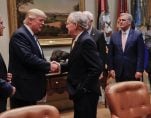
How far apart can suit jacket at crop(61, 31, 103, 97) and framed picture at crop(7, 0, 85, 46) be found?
2088 millimetres

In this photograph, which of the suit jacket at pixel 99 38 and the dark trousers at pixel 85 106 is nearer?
the dark trousers at pixel 85 106

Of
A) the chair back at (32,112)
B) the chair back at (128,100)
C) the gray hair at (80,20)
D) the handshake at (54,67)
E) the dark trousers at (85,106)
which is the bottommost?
the dark trousers at (85,106)

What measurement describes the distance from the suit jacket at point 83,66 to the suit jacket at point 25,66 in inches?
11.6

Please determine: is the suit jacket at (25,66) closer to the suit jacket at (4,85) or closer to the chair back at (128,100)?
the suit jacket at (4,85)

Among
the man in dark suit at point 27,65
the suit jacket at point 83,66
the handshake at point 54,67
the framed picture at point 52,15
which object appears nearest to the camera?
the suit jacket at point 83,66

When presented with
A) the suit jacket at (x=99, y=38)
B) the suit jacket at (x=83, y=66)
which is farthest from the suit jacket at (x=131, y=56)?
the suit jacket at (x=83, y=66)

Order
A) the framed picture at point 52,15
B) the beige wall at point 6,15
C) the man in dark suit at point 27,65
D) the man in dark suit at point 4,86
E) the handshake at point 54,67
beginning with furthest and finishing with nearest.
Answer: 1. the framed picture at point 52,15
2. the beige wall at point 6,15
3. the handshake at point 54,67
4. the man in dark suit at point 27,65
5. the man in dark suit at point 4,86

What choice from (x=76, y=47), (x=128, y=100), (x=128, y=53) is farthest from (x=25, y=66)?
(x=128, y=53)

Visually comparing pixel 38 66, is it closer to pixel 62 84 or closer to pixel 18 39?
pixel 18 39

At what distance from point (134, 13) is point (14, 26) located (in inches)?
90.9

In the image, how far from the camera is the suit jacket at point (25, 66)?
9.74 ft

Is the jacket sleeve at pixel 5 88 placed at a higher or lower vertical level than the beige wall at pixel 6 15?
lower

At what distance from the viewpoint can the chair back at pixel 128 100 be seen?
254cm

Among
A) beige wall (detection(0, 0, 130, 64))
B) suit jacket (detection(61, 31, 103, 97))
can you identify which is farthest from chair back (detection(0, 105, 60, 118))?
beige wall (detection(0, 0, 130, 64))
